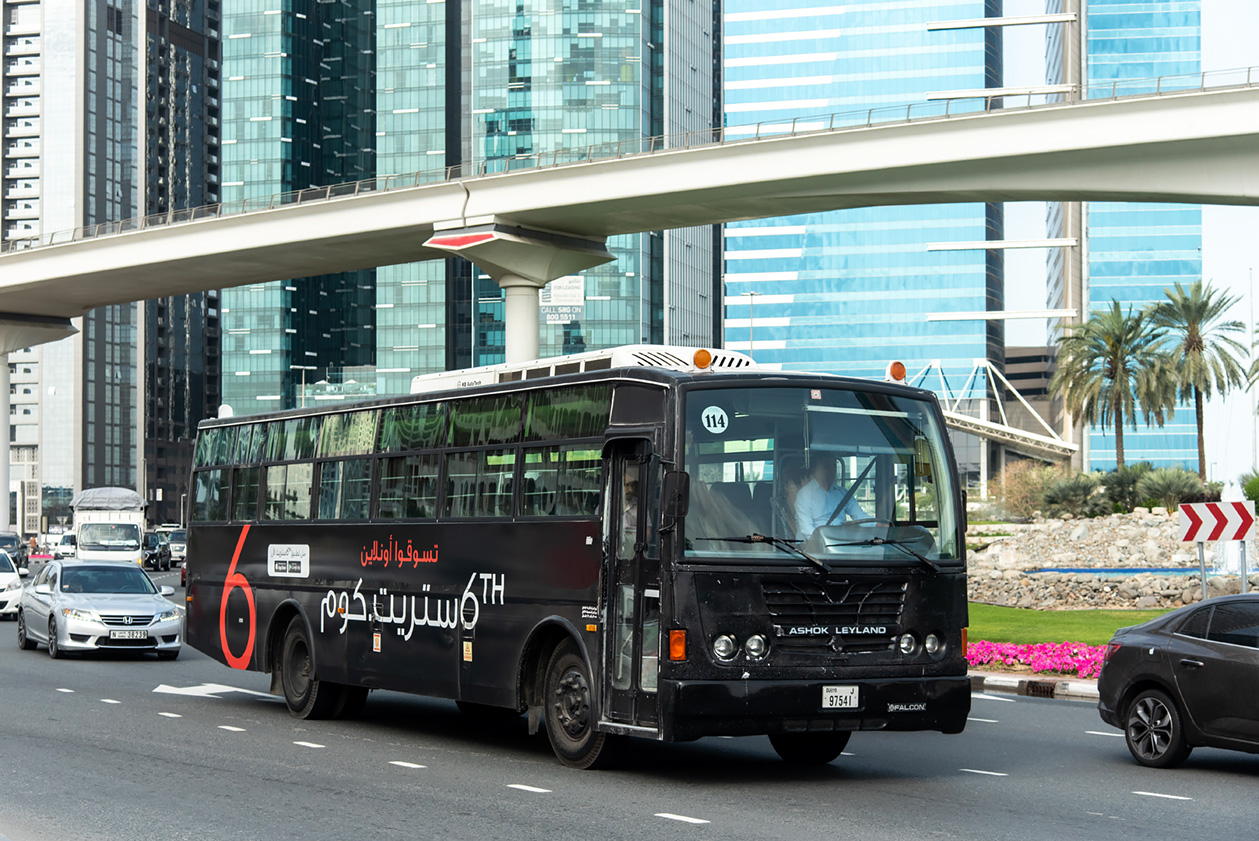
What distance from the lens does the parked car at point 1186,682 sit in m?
11.9

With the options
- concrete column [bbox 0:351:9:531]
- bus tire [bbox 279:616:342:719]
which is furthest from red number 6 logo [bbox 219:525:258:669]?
concrete column [bbox 0:351:9:531]

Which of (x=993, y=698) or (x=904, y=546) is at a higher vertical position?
(x=904, y=546)

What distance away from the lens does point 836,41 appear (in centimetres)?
16938

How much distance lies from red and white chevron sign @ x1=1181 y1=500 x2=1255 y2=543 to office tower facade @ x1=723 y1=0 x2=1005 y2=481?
140 metres

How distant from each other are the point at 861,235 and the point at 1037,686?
150m

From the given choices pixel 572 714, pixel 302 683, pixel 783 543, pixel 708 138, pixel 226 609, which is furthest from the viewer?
pixel 708 138

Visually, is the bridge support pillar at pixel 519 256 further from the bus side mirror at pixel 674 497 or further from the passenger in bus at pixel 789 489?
the bus side mirror at pixel 674 497

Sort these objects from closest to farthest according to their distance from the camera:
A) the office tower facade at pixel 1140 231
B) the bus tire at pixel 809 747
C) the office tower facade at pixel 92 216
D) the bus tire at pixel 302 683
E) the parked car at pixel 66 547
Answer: the bus tire at pixel 809 747, the bus tire at pixel 302 683, the parked car at pixel 66 547, the office tower facade at pixel 1140 231, the office tower facade at pixel 92 216

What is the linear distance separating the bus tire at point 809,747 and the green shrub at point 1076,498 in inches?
2238

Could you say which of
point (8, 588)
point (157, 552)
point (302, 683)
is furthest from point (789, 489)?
point (157, 552)

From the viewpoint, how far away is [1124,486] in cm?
6594

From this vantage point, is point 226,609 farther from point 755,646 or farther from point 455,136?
point 455,136

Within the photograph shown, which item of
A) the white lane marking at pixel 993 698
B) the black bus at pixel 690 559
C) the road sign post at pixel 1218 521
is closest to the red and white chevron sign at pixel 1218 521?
the road sign post at pixel 1218 521

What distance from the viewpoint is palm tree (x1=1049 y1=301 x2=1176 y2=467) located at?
70125 millimetres
